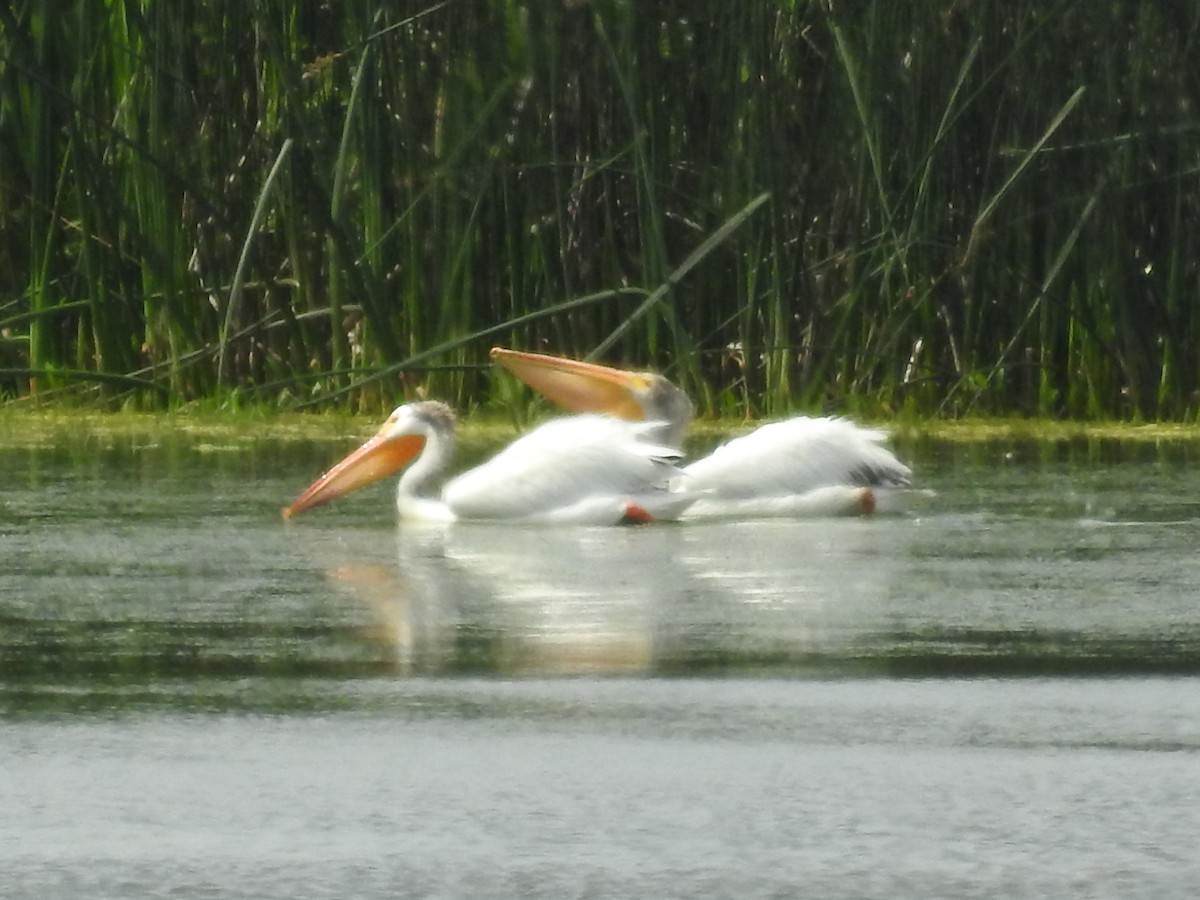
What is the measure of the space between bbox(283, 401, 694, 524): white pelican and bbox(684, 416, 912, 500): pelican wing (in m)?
0.12

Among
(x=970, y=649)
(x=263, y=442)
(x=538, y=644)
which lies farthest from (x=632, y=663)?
(x=263, y=442)

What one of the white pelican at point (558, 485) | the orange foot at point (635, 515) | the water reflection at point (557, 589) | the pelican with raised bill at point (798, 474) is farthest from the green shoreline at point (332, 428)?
the orange foot at point (635, 515)

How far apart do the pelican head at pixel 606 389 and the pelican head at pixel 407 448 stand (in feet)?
1.33

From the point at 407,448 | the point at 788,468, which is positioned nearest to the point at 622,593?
the point at 788,468

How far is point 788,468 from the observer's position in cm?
702

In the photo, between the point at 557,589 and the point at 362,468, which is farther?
the point at 362,468

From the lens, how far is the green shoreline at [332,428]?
8477mm

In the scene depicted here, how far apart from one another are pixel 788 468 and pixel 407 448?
3.29 ft

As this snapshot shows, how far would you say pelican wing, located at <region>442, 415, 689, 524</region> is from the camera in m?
6.77

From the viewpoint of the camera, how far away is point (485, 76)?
8.70 m

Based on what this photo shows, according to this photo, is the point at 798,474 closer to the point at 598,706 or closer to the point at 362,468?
the point at 362,468

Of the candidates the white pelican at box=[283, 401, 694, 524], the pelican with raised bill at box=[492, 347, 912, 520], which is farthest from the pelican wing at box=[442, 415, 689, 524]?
the pelican with raised bill at box=[492, 347, 912, 520]

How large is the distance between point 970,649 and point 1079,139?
441 cm

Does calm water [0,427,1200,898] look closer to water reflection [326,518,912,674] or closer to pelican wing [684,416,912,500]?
water reflection [326,518,912,674]
